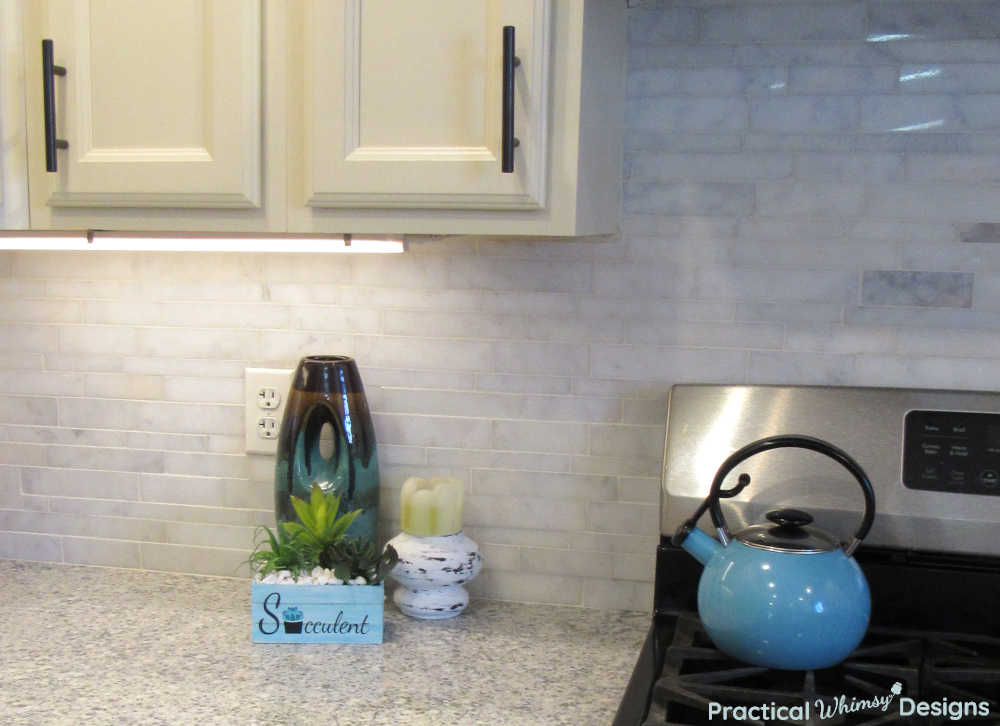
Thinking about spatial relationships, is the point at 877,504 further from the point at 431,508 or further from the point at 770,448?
the point at 431,508

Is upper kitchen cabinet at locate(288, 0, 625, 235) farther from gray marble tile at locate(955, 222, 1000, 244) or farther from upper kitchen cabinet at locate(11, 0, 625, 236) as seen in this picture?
gray marble tile at locate(955, 222, 1000, 244)

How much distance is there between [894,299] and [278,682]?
3.19 ft

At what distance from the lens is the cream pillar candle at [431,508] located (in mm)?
1525

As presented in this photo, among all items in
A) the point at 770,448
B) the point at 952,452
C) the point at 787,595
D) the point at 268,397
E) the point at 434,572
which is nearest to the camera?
the point at 787,595

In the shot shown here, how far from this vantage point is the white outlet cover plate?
1.69 m

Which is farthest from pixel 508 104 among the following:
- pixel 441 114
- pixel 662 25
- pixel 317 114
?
pixel 662 25

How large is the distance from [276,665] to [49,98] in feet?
2.54

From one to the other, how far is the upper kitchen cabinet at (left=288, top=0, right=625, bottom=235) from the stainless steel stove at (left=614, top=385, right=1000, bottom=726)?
38 cm

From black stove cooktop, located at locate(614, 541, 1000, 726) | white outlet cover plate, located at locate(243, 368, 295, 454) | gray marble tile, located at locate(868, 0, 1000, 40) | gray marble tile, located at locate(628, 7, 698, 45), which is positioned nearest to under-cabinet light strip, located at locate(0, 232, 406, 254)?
white outlet cover plate, located at locate(243, 368, 295, 454)

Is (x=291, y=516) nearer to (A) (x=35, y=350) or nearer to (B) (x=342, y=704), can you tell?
(B) (x=342, y=704)

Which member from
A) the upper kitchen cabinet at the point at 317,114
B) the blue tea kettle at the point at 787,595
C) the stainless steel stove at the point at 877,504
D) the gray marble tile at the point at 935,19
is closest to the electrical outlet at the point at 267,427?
the upper kitchen cabinet at the point at 317,114

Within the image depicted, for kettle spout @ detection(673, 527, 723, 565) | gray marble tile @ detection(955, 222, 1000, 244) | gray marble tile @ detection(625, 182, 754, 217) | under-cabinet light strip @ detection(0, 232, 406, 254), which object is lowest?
kettle spout @ detection(673, 527, 723, 565)

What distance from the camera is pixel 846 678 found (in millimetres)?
1213

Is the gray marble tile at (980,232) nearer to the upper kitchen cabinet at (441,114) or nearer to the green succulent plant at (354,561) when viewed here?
the upper kitchen cabinet at (441,114)
